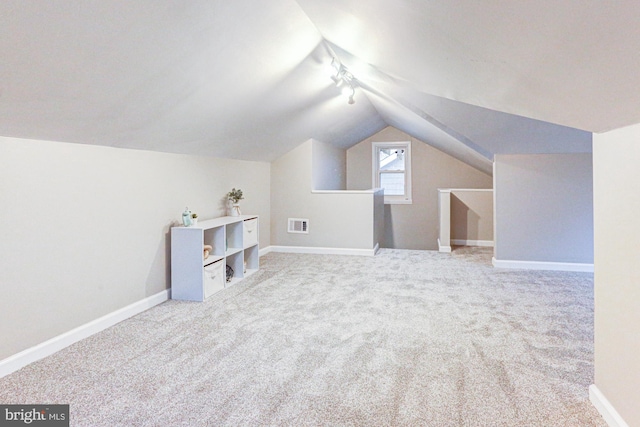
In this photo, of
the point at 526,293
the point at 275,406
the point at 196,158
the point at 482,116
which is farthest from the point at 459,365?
the point at 196,158

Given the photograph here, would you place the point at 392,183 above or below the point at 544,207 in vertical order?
above

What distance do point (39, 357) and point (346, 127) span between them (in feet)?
17.2

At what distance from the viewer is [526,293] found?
394 cm

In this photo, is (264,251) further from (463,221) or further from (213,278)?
(463,221)

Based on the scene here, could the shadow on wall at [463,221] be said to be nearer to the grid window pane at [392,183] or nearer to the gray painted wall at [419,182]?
the gray painted wall at [419,182]

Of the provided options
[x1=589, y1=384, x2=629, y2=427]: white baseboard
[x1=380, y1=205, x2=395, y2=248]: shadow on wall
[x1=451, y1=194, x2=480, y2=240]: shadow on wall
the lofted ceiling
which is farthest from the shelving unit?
[x1=380, y1=205, x2=395, y2=248]: shadow on wall

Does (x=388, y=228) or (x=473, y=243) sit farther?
(x=388, y=228)

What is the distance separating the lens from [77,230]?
2.81 metres

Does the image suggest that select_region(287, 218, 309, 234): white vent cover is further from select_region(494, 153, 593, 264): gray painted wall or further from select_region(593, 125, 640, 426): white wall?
select_region(593, 125, 640, 426): white wall

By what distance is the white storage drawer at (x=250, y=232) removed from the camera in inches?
184

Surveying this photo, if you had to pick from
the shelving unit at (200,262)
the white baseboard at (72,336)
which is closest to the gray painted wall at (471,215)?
the shelving unit at (200,262)

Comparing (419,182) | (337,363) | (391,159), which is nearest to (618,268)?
(337,363)

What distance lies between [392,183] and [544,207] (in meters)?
3.64

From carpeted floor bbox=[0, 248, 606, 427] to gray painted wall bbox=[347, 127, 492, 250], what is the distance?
12.9 ft
